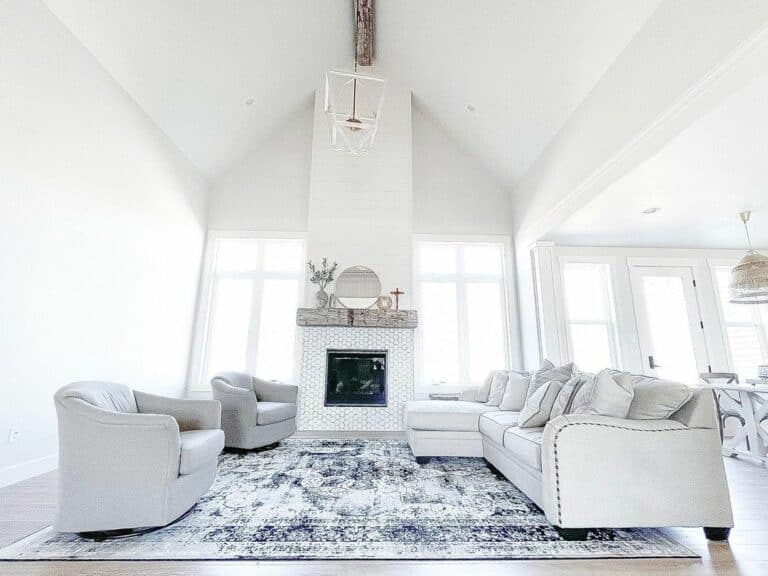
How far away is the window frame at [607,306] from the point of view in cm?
483

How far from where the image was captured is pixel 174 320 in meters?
4.82

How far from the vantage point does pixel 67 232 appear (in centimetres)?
312

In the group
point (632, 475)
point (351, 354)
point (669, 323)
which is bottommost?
point (632, 475)

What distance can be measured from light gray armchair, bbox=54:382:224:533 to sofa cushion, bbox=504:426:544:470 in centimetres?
199

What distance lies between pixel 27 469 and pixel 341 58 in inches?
238

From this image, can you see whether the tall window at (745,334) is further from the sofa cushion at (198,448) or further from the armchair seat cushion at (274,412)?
the sofa cushion at (198,448)

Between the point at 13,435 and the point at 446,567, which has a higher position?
the point at 13,435

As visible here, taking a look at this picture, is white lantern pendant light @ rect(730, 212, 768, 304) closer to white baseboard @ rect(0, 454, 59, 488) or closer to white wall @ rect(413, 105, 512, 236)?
white wall @ rect(413, 105, 512, 236)

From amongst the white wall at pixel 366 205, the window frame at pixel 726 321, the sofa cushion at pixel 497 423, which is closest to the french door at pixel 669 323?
the window frame at pixel 726 321

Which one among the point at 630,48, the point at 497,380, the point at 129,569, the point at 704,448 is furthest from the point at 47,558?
the point at 630,48

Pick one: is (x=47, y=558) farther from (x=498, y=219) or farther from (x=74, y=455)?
(x=498, y=219)

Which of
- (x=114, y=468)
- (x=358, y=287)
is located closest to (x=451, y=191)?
(x=358, y=287)

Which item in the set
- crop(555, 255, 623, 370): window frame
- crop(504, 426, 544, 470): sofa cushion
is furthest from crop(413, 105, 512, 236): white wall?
crop(504, 426, 544, 470): sofa cushion

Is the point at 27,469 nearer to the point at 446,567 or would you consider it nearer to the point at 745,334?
the point at 446,567
